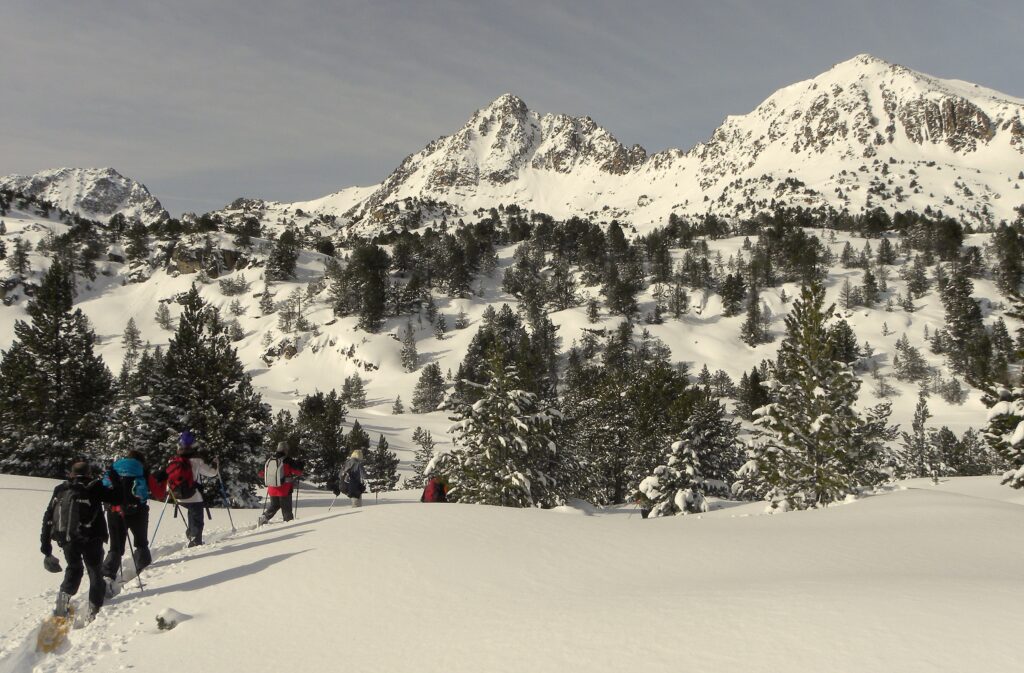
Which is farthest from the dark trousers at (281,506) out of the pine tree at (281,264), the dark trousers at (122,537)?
the pine tree at (281,264)

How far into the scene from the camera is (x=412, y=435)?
239 feet

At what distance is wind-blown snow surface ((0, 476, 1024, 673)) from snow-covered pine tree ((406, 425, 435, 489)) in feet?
112

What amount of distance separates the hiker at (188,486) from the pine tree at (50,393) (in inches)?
758

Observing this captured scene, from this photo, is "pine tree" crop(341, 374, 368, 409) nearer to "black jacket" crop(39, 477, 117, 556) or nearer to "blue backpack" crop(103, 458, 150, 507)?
"blue backpack" crop(103, 458, 150, 507)

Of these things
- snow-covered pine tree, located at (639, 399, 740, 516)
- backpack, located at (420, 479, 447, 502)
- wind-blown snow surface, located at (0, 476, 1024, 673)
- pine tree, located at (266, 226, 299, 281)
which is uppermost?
pine tree, located at (266, 226, 299, 281)

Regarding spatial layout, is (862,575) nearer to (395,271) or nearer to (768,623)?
(768,623)

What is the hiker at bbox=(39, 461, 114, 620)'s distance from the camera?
723cm

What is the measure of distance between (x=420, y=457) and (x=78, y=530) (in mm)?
52654

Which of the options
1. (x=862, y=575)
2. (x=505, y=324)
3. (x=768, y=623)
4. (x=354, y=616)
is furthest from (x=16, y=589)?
(x=505, y=324)

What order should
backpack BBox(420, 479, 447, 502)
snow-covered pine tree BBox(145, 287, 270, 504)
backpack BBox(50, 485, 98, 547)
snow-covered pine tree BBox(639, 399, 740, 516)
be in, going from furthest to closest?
snow-covered pine tree BBox(639, 399, 740, 516)
snow-covered pine tree BBox(145, 287, 270, 504)
backpack BBox(420, 479, 447, 502)
backpack BBox(50, 485, 98, 547)

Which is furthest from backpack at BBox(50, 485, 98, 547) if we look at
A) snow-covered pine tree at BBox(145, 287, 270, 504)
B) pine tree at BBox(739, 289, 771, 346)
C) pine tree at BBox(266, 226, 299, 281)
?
pine tree at BBox(266, 226, 299, 281)

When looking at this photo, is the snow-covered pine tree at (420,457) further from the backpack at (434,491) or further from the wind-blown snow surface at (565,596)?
the wind-blown snow surface at (565,596)

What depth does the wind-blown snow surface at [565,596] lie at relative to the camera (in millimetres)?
4094

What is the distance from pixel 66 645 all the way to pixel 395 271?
130534 mm
